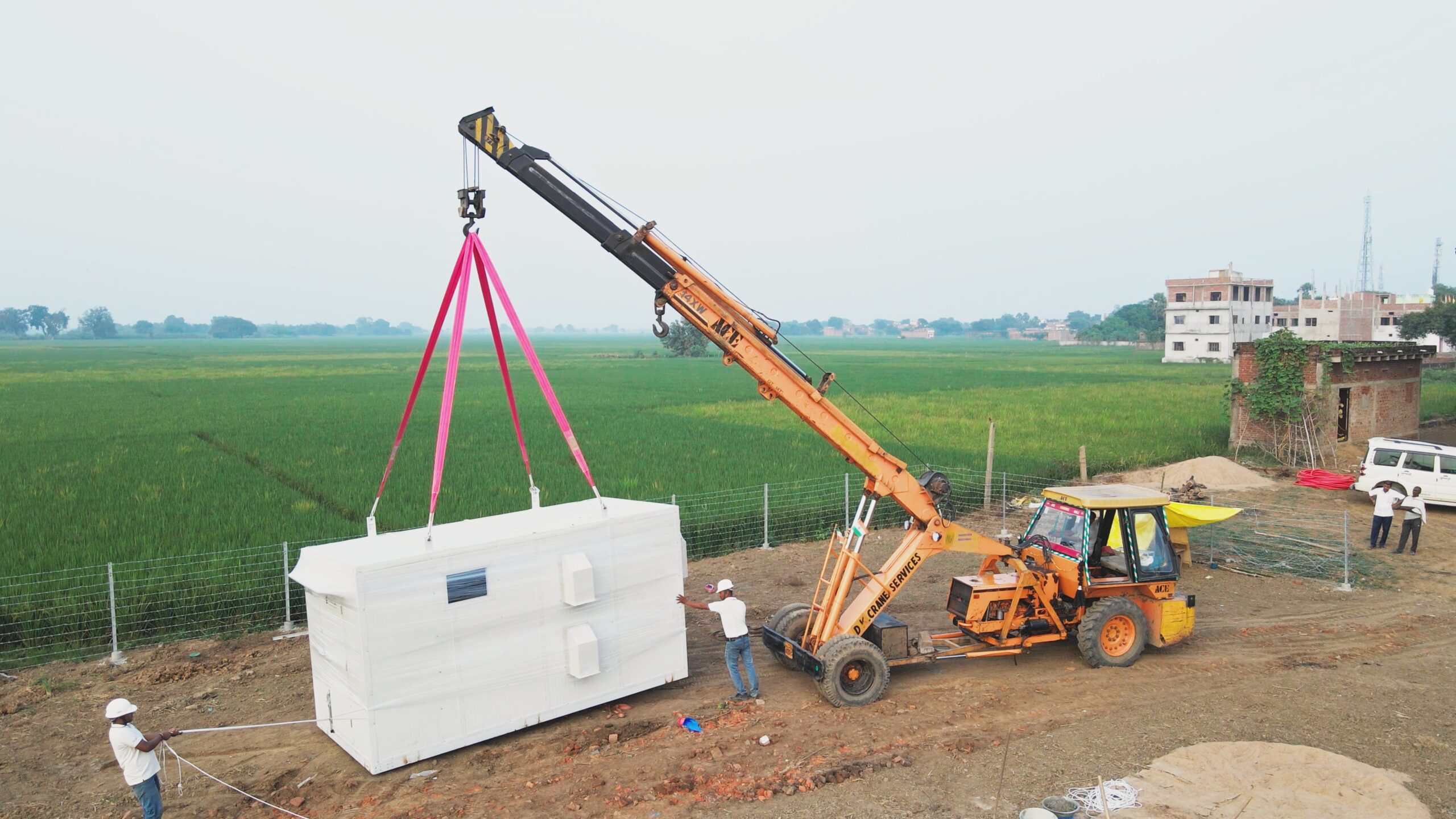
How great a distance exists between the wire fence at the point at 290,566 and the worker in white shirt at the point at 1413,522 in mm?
684

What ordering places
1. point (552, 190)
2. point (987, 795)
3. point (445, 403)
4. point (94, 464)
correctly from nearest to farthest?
point (987, 795) < point (445, 403) < point (552, 190) < point (94, 464)

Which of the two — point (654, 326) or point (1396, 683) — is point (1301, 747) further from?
point (654, 326)

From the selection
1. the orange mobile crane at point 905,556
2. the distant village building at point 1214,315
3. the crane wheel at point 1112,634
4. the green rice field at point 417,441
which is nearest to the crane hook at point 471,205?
the orange mobile crane at point 905,556

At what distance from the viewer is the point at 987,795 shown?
259 inches

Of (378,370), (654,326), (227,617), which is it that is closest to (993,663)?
(654,326)

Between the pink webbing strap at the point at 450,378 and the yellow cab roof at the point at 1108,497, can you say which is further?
the yellow cab roof at the point at 1108,497

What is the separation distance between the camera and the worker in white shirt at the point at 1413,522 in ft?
44.4

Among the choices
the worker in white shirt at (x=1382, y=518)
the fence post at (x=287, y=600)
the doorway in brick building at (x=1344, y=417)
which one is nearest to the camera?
the fence post at (x=287, y=600)

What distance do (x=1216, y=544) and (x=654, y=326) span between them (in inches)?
422

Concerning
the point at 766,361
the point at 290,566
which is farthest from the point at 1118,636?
the point at 290,566

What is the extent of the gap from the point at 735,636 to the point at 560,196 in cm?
432

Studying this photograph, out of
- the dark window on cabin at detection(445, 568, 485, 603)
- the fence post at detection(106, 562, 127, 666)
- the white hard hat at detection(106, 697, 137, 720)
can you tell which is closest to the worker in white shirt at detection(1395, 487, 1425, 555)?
the dark window on cabin at detection(445, 568, 485, 603)

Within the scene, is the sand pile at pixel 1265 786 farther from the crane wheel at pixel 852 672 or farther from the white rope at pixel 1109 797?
the crane wheel at pixel 852 672

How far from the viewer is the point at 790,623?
9.18 metres
